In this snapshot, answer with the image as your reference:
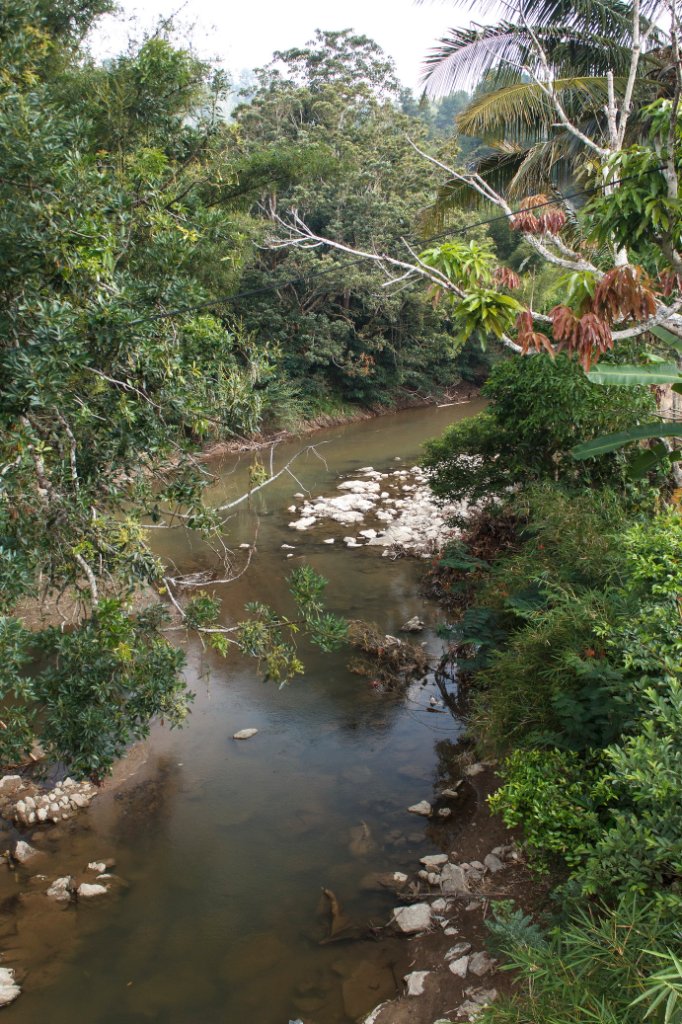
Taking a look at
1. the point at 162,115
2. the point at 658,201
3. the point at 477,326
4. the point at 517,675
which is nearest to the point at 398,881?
the point at 517,675

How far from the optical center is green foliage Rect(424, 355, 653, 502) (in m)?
8.20

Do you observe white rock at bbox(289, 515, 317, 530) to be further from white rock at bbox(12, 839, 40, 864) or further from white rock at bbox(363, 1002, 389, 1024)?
white rock at bbox(363, 1002, 389, 1024)

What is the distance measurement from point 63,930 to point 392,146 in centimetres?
2555

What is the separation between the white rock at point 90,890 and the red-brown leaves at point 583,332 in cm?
512

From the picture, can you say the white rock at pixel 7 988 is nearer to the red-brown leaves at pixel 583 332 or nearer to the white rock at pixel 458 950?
the white rock at pixel 458 950

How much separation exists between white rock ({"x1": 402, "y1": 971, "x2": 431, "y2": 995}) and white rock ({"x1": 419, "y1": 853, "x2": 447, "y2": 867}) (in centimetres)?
108

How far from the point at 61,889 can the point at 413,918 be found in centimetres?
269

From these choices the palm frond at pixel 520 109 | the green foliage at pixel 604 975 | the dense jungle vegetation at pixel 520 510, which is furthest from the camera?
the palm frond at pixel 520 109

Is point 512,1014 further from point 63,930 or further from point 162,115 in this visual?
point 162,115

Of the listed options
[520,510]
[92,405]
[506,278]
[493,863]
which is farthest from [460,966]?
[520,510]

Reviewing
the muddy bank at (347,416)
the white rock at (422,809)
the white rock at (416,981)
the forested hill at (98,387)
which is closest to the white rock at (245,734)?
the white rock at (422,809)

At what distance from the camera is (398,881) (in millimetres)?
5668

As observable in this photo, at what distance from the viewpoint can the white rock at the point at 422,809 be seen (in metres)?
6.43

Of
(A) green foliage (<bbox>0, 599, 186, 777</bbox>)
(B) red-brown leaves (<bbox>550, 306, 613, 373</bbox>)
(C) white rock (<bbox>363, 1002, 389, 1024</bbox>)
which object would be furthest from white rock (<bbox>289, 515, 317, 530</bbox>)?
(C) white rock (<bbox>363, 1002, 389, 1024</bbox>)
